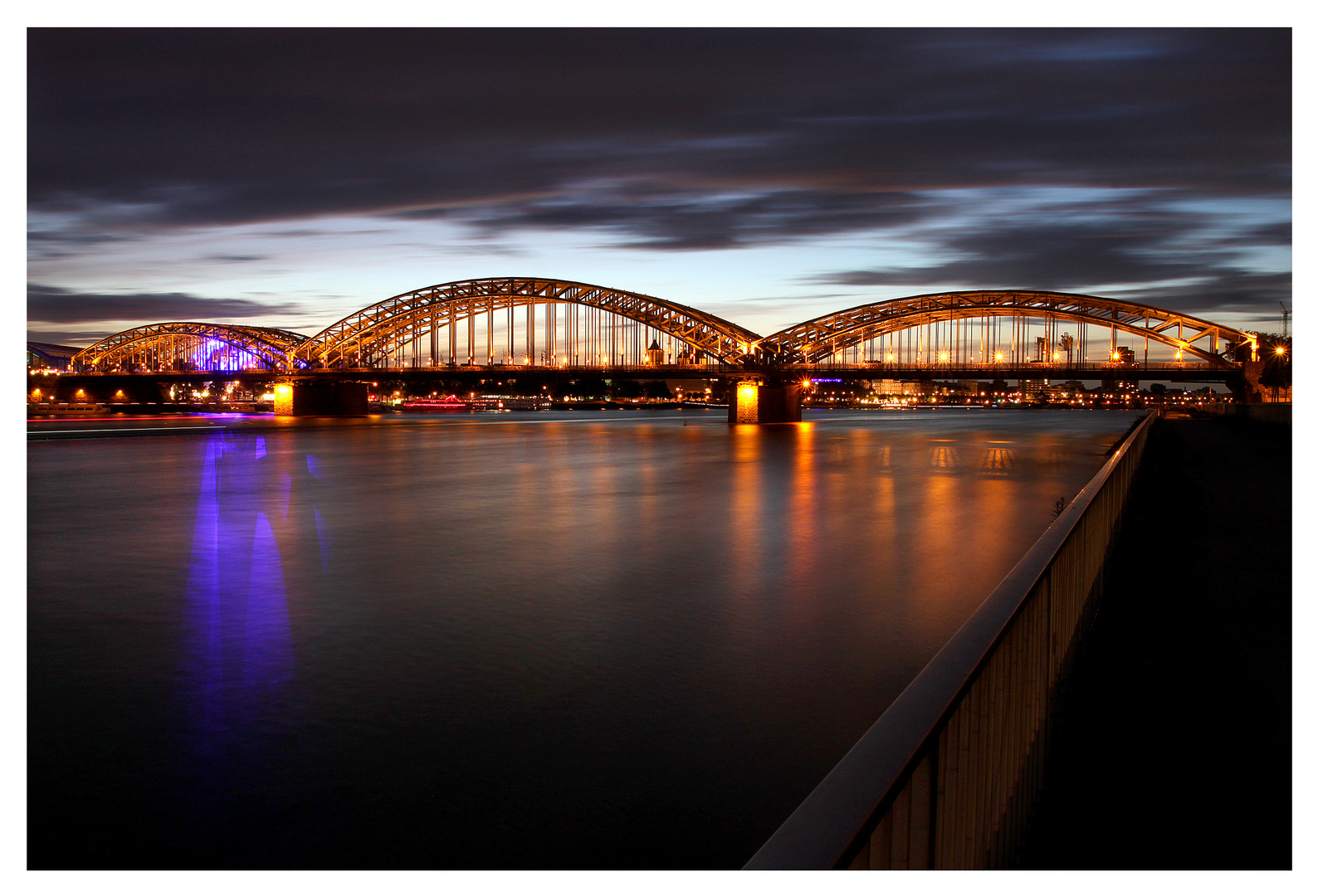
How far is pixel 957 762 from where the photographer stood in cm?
279

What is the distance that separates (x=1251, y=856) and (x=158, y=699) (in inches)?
245

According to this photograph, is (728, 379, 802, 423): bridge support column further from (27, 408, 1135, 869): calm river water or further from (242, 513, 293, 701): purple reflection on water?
(242, 513, 293, 701): purple reflection on water

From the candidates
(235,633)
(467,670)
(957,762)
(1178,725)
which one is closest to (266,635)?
(235,633)

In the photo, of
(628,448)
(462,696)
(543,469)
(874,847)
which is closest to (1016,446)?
(628,448)

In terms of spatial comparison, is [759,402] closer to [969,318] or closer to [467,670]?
[969,318]

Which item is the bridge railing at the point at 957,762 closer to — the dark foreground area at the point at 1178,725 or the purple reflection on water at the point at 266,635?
the dark foreground area at the point at 1178,725

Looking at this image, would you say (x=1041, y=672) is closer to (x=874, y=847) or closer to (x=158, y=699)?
(x=874, y=847)

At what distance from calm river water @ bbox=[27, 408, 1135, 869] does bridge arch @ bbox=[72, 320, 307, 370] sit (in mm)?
114068

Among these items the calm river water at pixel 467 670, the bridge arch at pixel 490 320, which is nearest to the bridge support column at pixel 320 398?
the bridge arch at pixel 490 320

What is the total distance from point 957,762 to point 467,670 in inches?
197

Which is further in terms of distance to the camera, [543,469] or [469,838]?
[543,469]

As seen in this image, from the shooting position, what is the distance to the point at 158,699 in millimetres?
6520

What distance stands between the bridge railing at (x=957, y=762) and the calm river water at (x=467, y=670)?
126 centimetres

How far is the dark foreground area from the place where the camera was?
13.3ft
